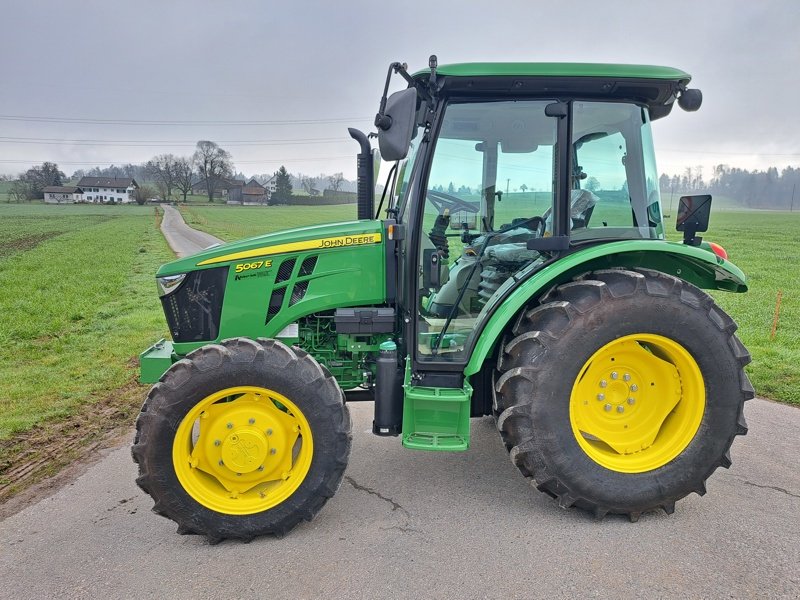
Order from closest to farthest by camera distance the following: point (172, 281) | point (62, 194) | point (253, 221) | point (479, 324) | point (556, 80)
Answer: point (556, 80) → point (479, 324) → point (172, 281) → point (253, 221) → point (62, 194)

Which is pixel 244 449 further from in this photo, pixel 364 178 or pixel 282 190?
pixel 282 190

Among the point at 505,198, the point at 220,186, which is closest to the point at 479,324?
the point at 505,198

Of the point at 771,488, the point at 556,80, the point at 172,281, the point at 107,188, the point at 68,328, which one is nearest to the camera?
the point at 556,80

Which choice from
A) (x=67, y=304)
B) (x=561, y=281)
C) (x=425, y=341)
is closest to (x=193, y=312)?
(x=425, y=341)

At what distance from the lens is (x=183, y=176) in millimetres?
60906

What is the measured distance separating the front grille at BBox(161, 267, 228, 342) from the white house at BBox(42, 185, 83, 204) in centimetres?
7231

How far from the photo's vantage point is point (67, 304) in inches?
399

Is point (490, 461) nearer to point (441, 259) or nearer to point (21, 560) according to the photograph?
point (441, 259)

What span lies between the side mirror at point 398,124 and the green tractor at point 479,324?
11 millimetres

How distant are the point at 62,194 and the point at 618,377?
8087cm

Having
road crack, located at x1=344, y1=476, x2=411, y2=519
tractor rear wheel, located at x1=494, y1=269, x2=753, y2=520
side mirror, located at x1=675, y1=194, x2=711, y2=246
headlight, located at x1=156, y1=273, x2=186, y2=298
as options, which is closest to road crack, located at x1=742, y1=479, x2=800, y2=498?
tractor rear wheel, located at x1=494, y1=269, x2=753, y2=520

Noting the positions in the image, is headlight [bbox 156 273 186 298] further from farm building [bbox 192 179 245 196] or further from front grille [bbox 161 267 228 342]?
farm building [bbox 192 179 245 196]

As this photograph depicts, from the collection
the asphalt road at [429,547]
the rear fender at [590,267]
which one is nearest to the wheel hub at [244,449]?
the asphalt road at [429,547]

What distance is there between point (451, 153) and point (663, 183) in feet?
4.95
